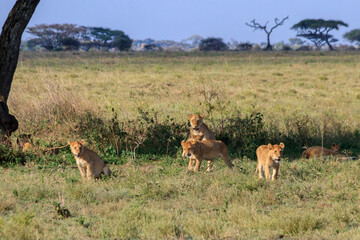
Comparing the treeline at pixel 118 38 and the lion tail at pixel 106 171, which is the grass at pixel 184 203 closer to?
the lion tail at pixel 106 171

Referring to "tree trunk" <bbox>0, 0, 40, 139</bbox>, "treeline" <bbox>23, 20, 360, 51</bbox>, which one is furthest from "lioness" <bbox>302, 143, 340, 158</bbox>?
"treeline" <bbox>23, 20, 360, 51</bbox>

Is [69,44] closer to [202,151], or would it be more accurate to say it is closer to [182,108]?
[182,108]

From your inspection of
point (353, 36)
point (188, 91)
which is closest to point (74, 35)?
point (353, 36)

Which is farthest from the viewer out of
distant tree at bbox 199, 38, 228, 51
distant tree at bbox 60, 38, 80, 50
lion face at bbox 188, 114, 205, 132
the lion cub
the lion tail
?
distant tree at bbox 199, 38, 228, 51

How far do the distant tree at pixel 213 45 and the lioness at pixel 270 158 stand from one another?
57.1 m

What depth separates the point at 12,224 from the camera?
190 inches

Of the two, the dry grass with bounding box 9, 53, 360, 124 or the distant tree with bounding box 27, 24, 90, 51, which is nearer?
the dry grass with bounding box 9, 53, 360, 124

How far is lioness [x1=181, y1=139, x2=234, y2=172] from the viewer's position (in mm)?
7176

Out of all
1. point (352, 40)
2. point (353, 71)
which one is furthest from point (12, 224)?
point (352, 40)

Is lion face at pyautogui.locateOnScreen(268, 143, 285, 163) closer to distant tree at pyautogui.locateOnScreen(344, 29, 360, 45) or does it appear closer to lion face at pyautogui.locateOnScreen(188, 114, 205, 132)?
lion face at pyautogui.locateOnScreen(188, 114, 205, 132)

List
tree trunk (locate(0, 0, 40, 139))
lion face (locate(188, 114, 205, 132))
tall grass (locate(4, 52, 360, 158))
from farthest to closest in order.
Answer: tall grass (locate(4, 52, 360, 158)) → tree trunk (locate(0, 0, 40, 139)) → lion face (locate(188, 114, 205, 132))

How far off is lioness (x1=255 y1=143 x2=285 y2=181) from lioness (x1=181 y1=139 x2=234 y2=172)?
0.67 meters

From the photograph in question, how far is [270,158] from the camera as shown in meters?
6.75

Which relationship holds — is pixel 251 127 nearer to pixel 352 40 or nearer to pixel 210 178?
pixel 210 178
